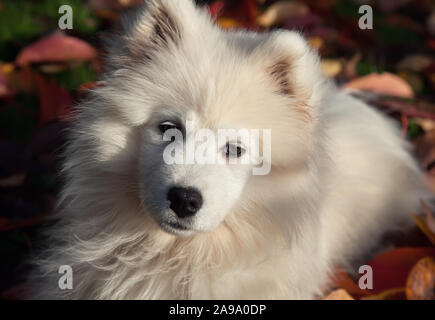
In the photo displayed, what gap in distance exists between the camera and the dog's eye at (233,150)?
8.77ft

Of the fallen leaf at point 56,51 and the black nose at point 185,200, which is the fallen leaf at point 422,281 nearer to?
the black nose at point 185,200

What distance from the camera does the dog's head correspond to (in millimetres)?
2578

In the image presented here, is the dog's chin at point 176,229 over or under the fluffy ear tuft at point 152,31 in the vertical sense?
under

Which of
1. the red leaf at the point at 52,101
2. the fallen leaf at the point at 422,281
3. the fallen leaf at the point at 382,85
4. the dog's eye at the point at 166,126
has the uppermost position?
the fallen leaf at the point at 382,85

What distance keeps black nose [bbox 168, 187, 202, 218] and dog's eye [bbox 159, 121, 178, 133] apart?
0.32 metres

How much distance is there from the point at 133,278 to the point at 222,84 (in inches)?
39.5

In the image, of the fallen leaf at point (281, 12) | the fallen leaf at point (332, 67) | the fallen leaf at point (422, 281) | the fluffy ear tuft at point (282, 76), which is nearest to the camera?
the fluffy ear tuft at point (282, 76)

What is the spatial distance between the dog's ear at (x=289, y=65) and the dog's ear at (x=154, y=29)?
0.39 meters

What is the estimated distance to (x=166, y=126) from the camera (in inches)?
106

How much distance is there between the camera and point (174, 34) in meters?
2.86

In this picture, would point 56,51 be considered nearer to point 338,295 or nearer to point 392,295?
point 338,295

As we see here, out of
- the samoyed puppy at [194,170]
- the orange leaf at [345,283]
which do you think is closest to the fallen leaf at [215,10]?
the samoyed puppy at [194,170]
